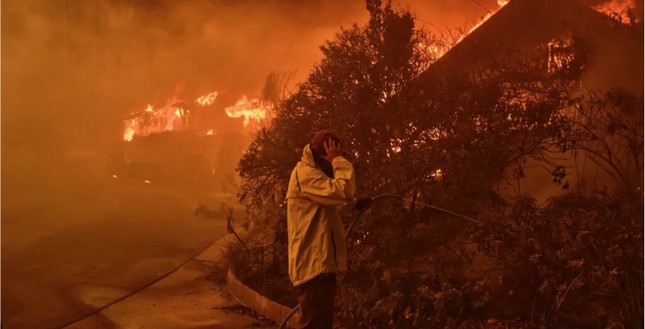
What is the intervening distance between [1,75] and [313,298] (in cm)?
3575

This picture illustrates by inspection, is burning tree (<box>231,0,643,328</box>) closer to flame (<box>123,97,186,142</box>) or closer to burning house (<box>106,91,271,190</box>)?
burning house (<box>106,91,271,190</box>)

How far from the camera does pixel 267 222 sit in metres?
9.27

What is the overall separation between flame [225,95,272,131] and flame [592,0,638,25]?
2260cm

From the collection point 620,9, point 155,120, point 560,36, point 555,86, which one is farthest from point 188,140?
point 555,86

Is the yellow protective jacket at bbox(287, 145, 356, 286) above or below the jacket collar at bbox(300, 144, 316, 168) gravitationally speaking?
below

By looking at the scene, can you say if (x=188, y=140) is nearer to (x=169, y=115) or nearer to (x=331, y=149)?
(x=169, y=115)

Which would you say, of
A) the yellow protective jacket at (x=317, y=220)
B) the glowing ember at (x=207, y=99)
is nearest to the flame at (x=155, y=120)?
the glowing ember at (x=207, y=99)

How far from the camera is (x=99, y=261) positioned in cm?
1011

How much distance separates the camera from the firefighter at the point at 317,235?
377cm

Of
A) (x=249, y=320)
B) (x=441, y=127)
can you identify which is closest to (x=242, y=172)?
(x=249, y=320)

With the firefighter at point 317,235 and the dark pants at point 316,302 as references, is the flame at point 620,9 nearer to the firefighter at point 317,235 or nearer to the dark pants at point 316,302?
the firefighter at point 317,235

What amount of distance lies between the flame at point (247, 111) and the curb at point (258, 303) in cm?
2372

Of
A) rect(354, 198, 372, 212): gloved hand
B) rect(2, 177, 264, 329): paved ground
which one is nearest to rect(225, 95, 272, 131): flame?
rect(2, 177, 264, 329): paved ground

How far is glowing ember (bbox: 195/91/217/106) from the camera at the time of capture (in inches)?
1401
